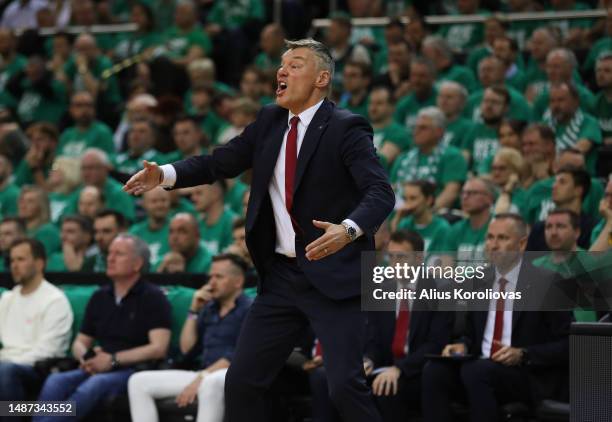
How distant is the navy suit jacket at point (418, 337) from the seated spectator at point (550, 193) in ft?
6.13

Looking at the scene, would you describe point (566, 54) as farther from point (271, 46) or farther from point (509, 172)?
point (271, 46)

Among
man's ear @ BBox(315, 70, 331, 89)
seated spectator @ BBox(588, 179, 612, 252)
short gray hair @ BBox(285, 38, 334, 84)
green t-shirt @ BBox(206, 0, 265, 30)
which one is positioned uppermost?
green t-shirt @ BBox(206, 0, 265, 30)

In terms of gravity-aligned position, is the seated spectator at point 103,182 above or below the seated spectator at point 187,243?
above

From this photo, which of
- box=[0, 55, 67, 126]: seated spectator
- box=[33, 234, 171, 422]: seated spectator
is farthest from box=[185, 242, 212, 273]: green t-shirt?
box=[0, 55, 67, 126]: seated spectator

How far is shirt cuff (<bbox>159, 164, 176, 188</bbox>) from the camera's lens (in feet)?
19.4

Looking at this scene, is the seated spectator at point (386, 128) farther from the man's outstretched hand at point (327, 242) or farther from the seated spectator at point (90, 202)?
the man's outstretched hand at point (327, 242)

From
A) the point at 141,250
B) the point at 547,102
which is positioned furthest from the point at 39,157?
the point at 547,102

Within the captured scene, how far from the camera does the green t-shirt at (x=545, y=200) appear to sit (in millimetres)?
9461

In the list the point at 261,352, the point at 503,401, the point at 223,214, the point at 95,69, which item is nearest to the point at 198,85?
the point at 95,69

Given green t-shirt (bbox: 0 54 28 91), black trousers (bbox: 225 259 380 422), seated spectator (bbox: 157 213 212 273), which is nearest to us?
black trousers (bbox: 225 259 380 422)

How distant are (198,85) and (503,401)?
6.91 meters

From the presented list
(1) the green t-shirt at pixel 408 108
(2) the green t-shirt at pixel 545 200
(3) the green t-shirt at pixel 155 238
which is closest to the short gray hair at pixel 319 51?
(2) the green t-shirt at pixel 545 200

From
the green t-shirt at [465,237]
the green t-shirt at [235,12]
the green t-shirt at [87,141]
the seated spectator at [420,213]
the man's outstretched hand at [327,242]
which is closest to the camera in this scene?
the man's outstretched hand at [327,242]

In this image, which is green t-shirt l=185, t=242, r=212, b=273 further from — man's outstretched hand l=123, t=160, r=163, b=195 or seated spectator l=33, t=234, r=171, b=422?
man's outstretched hand l=123, t=160, r=163, b=195
